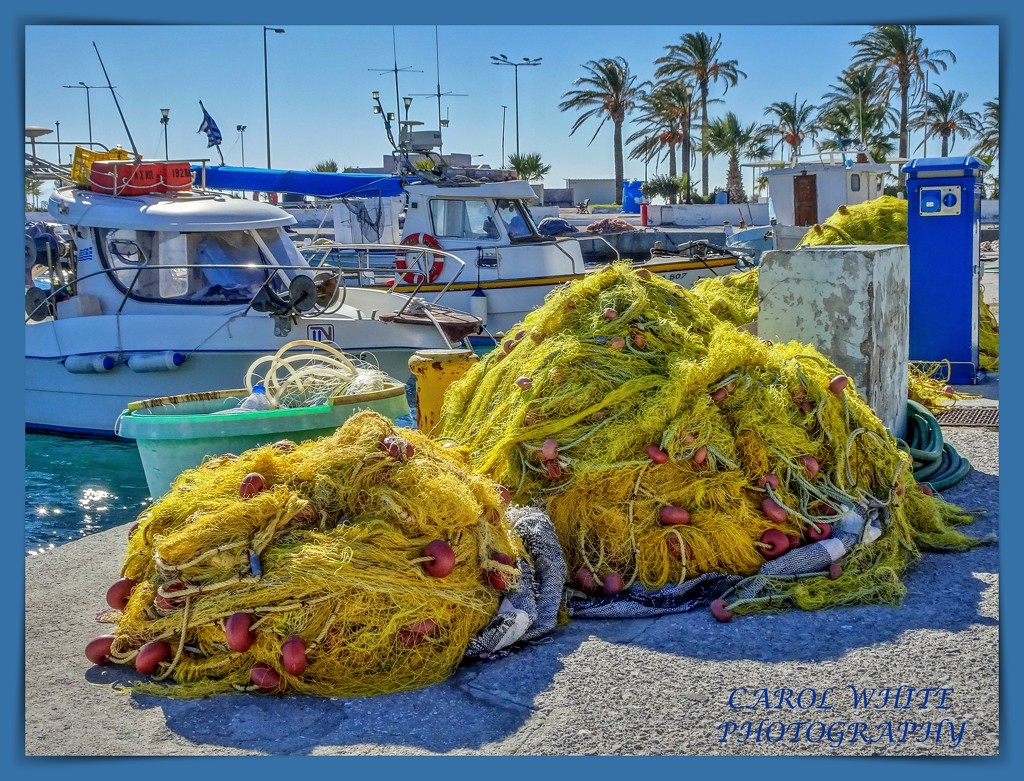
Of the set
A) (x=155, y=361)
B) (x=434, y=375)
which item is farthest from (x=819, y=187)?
(x=434, y=375)

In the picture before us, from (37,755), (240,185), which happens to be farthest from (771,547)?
(240,185)

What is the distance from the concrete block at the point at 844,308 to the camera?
20.1 ft

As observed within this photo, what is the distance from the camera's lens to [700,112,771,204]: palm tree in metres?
47.0

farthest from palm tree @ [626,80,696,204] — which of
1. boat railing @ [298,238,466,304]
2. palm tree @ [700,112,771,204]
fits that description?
boat railing @ [298,238,466,304]

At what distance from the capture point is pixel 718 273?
16828mm

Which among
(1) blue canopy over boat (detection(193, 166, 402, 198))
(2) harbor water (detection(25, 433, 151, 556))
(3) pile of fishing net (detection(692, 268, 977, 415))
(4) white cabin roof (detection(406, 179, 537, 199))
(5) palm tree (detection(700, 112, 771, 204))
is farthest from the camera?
(5) palm tree (detection(700, 112, 771, 204))

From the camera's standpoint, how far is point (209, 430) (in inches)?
262

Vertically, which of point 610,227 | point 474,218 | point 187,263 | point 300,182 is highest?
point 610,227

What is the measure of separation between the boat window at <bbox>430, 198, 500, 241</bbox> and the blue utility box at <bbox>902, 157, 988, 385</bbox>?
8350 millimetres

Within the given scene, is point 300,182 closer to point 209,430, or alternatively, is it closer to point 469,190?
point 469,190

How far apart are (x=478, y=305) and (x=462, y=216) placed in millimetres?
2020

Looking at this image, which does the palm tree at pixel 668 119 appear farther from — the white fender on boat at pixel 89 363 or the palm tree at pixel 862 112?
the white fender on boat at pixel 89 363

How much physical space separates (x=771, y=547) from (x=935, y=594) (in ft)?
2.46

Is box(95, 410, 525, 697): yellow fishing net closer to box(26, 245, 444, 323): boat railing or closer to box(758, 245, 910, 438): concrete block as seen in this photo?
box(758, 245, 910, 438): concrete block
